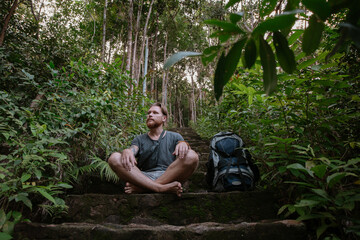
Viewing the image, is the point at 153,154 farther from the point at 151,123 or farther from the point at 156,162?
the point at 151,123

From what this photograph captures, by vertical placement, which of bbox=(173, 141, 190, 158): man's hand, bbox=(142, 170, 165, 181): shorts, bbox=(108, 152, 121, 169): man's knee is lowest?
bbox=(142, 170, 165, 181): shorts

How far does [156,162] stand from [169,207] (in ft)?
2.58

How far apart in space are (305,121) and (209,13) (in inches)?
331

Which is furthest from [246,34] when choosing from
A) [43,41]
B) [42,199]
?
[43,41]

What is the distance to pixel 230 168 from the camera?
208cm

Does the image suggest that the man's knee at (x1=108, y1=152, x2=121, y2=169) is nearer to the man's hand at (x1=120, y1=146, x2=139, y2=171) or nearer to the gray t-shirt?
the man's hand at (x1=120, y1=146, x2=139, y2=171)

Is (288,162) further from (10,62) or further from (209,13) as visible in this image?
(209,13)

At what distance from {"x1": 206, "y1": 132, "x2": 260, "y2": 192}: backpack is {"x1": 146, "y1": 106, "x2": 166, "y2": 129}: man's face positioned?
799mm

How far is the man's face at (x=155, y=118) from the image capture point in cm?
262

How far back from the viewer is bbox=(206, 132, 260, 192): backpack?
201 cm

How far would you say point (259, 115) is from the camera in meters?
2.28

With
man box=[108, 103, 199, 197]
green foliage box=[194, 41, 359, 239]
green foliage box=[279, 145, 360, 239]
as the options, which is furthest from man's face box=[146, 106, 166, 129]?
green foliage box=[279, 145, 360, 239]

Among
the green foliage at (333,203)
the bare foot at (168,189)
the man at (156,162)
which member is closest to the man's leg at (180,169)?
the man at (156,162)

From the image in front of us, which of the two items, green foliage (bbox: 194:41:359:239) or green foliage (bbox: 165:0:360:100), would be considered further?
green foliage (bbox: 194:41:359:239)
